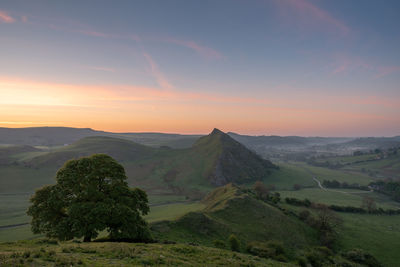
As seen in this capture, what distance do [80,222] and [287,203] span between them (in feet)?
325

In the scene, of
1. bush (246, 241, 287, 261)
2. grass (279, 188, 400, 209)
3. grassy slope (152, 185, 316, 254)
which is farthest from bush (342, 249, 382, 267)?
grass (279, 188, 400, 209)

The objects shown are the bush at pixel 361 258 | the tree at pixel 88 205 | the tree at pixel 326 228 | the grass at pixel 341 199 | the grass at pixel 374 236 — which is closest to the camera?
the tree at pixel 88 205

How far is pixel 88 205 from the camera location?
31.4 meters

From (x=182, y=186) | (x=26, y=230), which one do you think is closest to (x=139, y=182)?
(x=182, y=186)

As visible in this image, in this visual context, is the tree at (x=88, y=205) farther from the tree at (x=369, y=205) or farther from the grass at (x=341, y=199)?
the tree at (x=369, y=205)

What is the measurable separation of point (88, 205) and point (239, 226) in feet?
145

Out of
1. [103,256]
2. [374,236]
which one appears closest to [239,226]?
[103,256]

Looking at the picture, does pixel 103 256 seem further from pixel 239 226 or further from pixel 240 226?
pixel 240 226

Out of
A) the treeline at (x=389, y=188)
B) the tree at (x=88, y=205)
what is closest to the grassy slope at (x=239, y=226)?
the tree at (x=88, y=205)

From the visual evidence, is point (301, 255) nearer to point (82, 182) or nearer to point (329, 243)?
point (329, 243)

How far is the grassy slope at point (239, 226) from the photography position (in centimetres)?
4931

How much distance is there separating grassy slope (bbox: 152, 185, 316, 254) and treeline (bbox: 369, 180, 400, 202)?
13555 centimetres

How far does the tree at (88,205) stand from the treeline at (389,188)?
197701mm

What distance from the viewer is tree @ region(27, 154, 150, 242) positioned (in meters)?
30.6
